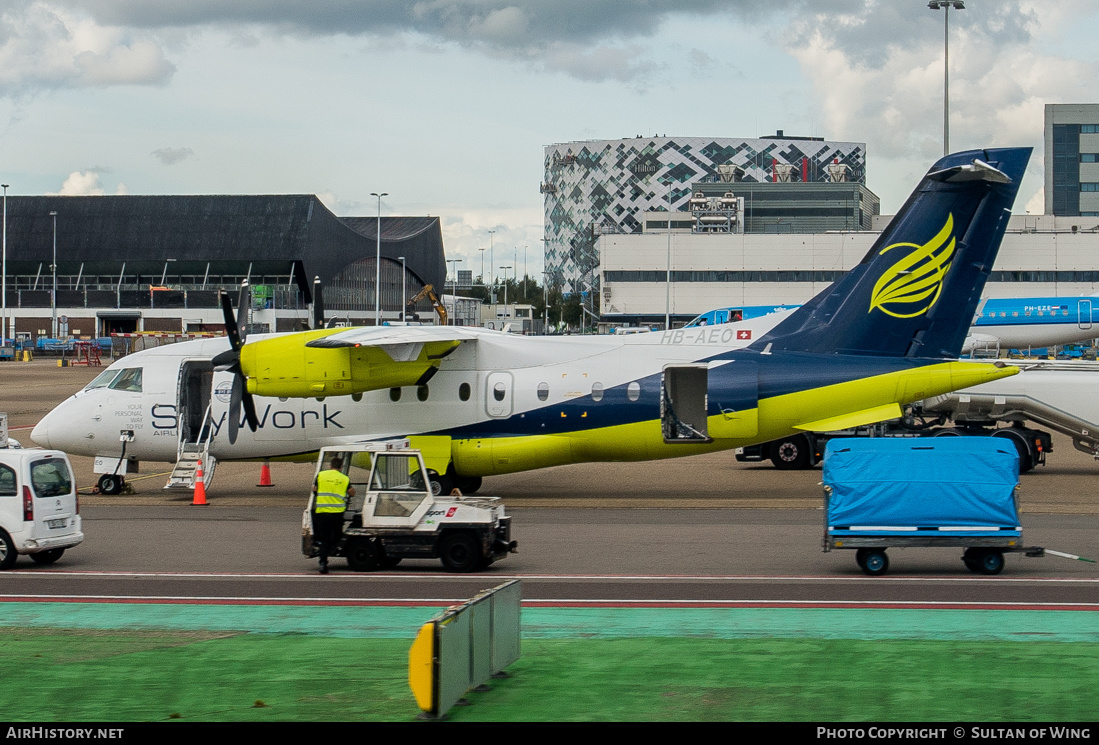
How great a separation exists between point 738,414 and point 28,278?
120 metres

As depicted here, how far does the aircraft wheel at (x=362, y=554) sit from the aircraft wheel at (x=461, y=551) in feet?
3.72

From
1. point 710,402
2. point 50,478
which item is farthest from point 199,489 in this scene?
point 710,402

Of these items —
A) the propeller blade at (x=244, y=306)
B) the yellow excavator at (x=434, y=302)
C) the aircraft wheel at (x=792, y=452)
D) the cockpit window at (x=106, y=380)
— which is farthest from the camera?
the yellow excavator at (x=434, y=302)

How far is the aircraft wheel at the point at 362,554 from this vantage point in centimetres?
1750

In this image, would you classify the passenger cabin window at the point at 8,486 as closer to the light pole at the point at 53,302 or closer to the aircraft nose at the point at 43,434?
the aircraft nose at the point at 43,434

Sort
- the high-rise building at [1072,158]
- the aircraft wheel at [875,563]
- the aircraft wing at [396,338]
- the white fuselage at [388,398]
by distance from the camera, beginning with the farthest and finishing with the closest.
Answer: the high-rise building at [1072,158] < the white fuselage at [388,398] < the aircraft wing at [396,338] < the aircraft wheel at [875,563]

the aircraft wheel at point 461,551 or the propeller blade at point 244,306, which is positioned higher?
the propeller blade at point 244,306

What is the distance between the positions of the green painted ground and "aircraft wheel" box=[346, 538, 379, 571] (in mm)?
2703

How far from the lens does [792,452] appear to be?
1257 inches

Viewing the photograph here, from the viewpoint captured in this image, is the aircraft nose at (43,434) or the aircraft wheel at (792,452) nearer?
the aircraft nose at (43,434)

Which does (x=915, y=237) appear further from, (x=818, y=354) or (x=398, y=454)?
(x=398, y=454)

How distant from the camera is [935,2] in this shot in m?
44.9

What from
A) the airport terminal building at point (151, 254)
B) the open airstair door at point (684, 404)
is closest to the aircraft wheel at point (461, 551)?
the open airstair door at point (684, 404)

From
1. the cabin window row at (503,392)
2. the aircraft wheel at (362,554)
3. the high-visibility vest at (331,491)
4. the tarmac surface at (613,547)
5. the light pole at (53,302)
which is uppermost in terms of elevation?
the light pole at (53,302)
